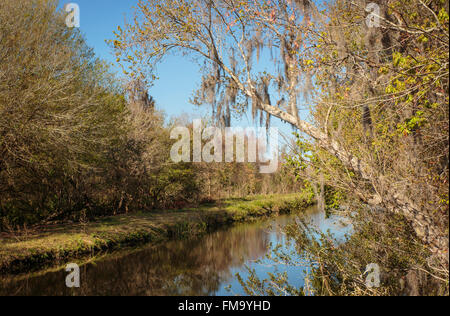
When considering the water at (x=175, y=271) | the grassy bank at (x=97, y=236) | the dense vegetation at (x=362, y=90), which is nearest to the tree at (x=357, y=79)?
the dense vegetation at (x=362, y=90)

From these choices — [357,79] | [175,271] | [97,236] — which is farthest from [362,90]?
[97,236]

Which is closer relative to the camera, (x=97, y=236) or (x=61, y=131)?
(x=61, y=131)

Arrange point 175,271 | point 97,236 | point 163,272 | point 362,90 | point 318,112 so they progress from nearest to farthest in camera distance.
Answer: point 362,90 < point 318,112 < point 163,272 < point 175,271 < point 97,236

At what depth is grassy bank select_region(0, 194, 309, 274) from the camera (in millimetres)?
9414


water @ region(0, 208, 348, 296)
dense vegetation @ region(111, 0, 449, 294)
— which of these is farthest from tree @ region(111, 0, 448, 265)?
water @ region(0, 208, 348, 296)

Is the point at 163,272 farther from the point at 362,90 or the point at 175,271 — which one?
the point at 362,90

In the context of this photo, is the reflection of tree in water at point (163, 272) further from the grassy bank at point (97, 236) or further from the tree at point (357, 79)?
the tree at point (357, 79)

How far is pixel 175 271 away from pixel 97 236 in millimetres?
3298

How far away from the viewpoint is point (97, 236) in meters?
11.9

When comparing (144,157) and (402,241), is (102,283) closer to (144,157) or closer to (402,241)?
(402,241)

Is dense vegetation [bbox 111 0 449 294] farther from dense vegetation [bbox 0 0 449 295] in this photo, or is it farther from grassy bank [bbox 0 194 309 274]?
grassy bank [bbox 0 194 309 274]

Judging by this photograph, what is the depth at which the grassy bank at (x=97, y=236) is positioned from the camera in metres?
9.41

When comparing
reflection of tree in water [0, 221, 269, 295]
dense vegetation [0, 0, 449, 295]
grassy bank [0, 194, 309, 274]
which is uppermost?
dense vegetation [0, 0, 449, 295]

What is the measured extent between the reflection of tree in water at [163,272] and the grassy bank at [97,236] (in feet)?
2.94
